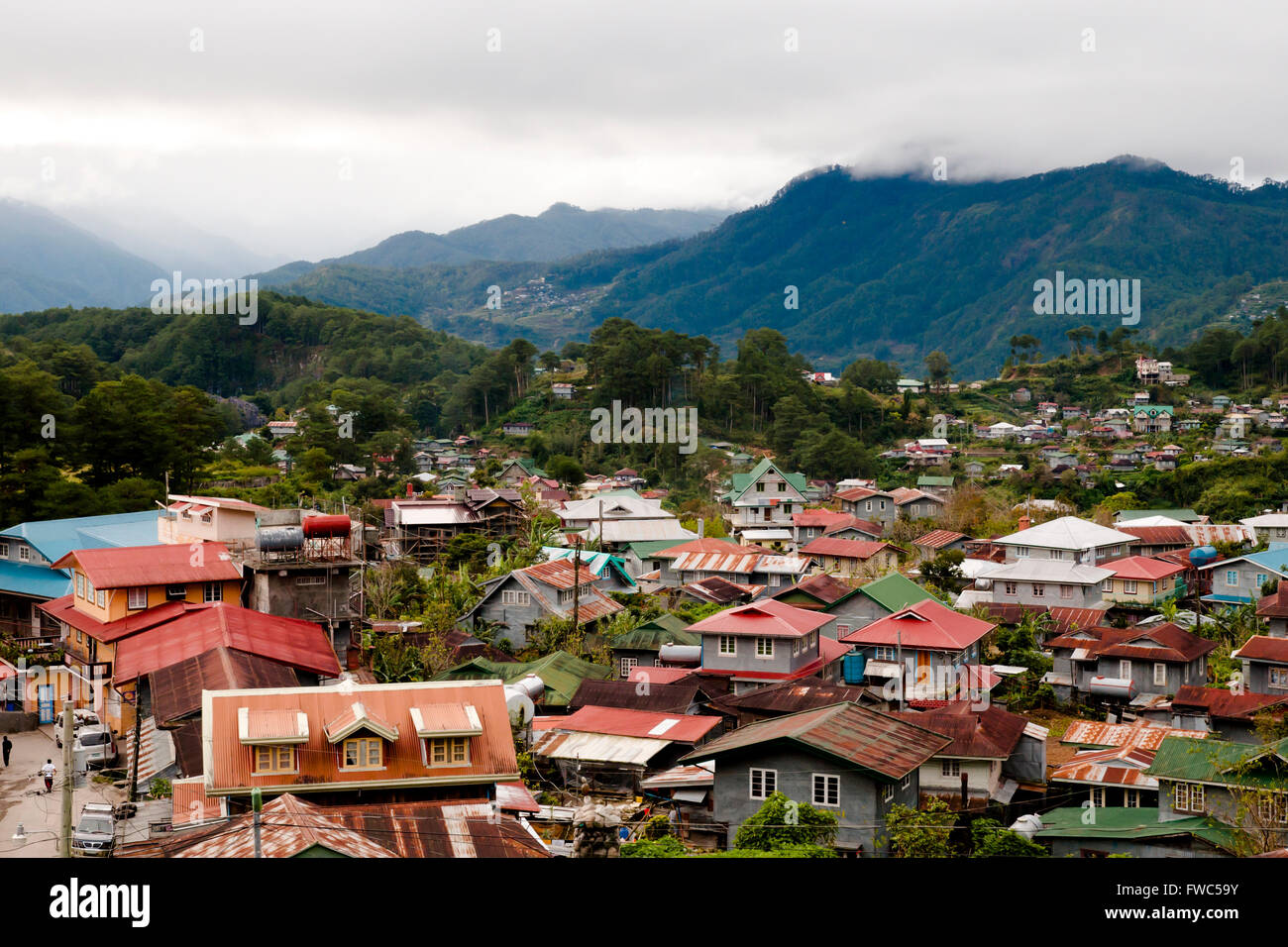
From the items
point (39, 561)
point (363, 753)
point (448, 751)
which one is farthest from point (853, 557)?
point (363, 753)

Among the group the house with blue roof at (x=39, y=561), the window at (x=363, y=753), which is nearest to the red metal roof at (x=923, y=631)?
the window at (x=363, y=753)

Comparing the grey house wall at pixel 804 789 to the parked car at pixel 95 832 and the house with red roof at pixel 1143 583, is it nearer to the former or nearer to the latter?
the parked car at pixel 95 832

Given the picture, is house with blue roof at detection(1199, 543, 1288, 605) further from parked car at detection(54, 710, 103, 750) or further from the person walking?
the person walking

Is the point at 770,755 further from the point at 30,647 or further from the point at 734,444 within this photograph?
the point at 734,444

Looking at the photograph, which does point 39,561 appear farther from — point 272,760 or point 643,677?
point 272,760

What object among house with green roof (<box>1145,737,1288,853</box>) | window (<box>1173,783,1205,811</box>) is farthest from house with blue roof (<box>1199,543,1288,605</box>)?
window (<box>1173,783,1205,811</box>)
